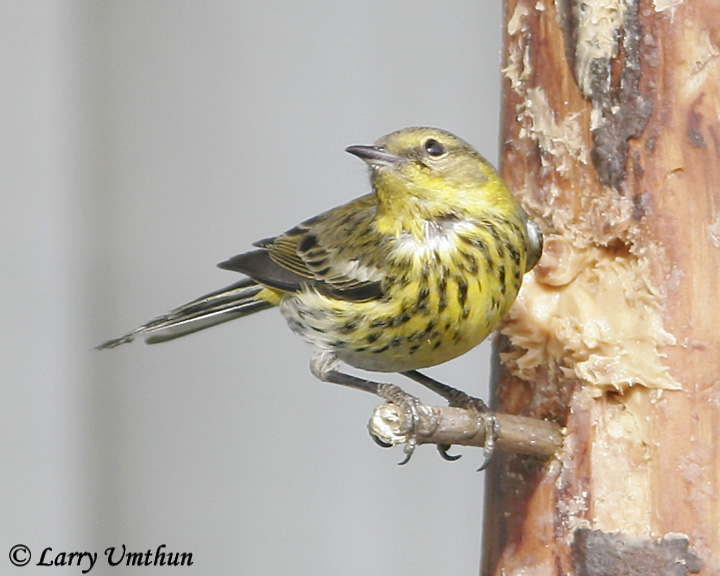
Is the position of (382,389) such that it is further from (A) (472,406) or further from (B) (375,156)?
(B) (375,156)

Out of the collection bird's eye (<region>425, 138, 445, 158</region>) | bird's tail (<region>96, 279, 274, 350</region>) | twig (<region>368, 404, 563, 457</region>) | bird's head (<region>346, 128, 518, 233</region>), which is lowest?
twig (<region>368, 404, 563, 457</region>)

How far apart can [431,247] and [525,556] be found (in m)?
0.70

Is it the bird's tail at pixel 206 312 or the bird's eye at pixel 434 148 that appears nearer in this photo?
the bird's eye at pixel 434 148

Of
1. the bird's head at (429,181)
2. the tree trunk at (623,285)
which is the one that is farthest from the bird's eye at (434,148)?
the tree trunk at (623,285)

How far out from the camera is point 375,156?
228 cm

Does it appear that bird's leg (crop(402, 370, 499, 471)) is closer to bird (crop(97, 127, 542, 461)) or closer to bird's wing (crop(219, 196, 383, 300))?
bird (crop(97, 127, 542, 461))

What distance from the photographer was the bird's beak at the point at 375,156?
89.4 inches

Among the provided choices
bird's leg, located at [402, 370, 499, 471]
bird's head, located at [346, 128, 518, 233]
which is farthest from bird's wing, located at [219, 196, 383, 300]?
bird's leg, located at [402, 370, 499, 471]

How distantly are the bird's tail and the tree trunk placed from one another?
891 millimetres

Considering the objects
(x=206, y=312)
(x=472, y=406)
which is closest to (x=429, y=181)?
(x=472, y=406)

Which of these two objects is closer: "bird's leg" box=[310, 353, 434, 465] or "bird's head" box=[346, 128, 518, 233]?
"bird's leg" box=[310, 353, 434, 465]

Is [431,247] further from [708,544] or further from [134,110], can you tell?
[134,110]

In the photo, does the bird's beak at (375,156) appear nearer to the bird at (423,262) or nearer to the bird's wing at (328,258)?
the bird at (423,262)

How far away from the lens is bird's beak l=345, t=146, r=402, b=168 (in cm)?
227
